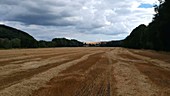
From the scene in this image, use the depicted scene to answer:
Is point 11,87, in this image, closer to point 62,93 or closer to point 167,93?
point 62,93

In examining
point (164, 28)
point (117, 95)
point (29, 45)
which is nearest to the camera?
point (117, 95)

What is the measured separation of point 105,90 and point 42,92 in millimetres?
2636

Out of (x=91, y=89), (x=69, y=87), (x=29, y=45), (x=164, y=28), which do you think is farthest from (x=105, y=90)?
(x=29, y=45)

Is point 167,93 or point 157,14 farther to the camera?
point 157,14

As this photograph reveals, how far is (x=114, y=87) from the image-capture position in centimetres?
1237

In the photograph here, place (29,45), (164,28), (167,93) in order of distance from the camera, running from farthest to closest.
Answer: (29,45)
(164,28)
(167,93)

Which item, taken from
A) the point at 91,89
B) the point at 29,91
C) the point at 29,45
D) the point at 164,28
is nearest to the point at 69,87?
the point at 91,89

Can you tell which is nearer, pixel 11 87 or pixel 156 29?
pixel 11 87

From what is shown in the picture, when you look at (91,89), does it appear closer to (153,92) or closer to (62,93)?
(62,93)

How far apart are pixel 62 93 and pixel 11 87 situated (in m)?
2.56

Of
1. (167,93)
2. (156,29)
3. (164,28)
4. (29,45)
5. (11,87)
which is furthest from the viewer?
(29,45)

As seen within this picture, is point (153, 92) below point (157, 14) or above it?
below

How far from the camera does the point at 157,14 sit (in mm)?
65188

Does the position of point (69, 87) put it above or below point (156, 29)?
below
